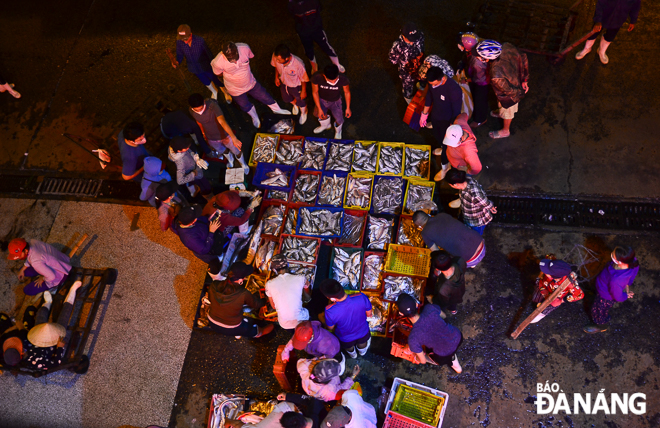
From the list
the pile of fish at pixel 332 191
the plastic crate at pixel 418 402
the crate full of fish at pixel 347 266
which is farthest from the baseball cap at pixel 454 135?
the plastic crate at pixel 418 402

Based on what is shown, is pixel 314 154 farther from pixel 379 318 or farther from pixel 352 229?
pixel 379 318

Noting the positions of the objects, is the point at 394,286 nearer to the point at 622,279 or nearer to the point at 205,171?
the point at 622,279

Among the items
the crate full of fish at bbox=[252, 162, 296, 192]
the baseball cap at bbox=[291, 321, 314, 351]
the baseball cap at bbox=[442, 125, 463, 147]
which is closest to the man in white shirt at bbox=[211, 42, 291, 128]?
the crate full of fish at bbox=[252, 162, 296, 192]

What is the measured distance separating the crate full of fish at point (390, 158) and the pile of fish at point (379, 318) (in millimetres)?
2037

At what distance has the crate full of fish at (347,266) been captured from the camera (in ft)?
19.7

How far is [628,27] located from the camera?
Answer: 7707mm

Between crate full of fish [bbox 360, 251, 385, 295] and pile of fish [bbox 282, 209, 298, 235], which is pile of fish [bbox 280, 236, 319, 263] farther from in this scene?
crate full of fish [bbox 360, 251, 385, 295]

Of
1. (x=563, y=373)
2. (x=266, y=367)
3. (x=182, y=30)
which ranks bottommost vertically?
(x=266, y=367)

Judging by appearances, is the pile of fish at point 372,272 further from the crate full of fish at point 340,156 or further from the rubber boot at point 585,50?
the rubber boot at point 585,50

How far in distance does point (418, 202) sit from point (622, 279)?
2688 millimetres

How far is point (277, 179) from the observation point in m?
6.77

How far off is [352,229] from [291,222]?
0.95 metres

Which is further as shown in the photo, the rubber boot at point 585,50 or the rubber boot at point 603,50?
the rubber boot at point 585,50

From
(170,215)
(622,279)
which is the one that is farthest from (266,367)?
(622,279)
